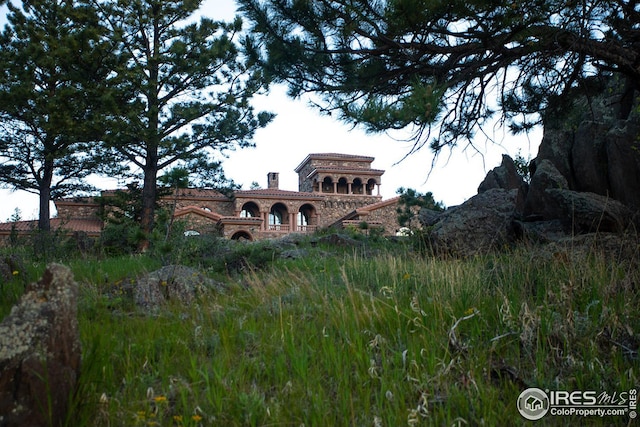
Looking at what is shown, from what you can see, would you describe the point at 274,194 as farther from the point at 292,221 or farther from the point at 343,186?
the point at 343,186

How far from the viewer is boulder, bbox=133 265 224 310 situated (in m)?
4.63

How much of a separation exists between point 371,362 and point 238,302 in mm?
1958

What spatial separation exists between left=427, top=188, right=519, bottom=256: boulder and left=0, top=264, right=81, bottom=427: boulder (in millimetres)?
5740

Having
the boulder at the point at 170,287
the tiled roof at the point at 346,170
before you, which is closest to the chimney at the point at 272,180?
the tiled roof at the point at 346,170

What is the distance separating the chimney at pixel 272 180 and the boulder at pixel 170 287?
31108 millimetres

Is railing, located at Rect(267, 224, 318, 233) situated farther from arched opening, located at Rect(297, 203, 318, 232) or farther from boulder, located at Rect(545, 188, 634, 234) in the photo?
boulder, located at Rect(545, 188, 634, 234)

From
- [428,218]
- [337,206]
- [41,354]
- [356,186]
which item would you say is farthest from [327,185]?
[41,354]

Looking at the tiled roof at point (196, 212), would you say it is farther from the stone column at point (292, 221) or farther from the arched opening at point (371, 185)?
the arched opening at point (371, 185)

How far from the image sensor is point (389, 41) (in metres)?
6.33

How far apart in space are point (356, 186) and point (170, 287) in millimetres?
33551

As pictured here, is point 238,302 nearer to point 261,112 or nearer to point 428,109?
point 428,109

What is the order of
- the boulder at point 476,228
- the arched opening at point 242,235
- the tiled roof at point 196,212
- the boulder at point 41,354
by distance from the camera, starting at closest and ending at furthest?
the boulder at point 41,354, the boulder at point 476,228, the tiled roof at point 196,212, the arched opening at point 242,235

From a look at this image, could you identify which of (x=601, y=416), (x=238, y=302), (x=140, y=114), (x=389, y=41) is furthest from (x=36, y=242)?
(x=601, y=416)

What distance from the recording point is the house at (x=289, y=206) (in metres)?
26.2
